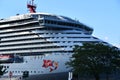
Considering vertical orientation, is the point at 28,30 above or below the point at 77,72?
above

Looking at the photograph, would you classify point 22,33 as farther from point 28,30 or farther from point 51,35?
point 51,35

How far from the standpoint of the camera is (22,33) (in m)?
70.9

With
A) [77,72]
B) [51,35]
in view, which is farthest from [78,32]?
[77,72]

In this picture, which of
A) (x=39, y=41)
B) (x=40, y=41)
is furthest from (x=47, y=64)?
(x=39, y=41)

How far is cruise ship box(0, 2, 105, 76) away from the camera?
6259 centimetres

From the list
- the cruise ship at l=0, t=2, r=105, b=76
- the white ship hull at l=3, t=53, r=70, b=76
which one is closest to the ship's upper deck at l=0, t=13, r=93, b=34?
the cruise ship at l=0, t=2, r=105, b=76

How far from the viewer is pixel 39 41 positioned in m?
66.6

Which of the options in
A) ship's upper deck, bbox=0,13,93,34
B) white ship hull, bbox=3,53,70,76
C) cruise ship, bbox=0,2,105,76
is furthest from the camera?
ship's upper deck, bbox=0,13,93,34

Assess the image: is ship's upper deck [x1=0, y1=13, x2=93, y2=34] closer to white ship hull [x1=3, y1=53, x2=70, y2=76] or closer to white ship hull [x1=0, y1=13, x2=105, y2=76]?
white ship hull [x1=0, y1=13, x2=105, y2=76]

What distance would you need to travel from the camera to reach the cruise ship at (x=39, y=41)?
62594 millimetres

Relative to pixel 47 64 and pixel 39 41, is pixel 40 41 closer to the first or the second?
pixel 39 41

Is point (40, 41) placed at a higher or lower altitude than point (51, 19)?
lower

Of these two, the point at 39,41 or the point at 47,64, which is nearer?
the point at 47,64

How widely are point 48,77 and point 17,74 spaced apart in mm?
8643
